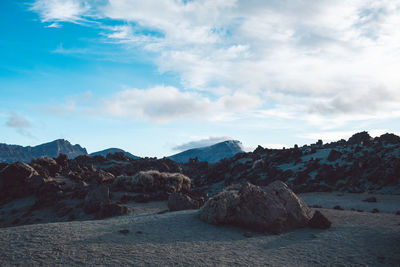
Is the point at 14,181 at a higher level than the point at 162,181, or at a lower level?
higher

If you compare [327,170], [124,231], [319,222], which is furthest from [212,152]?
[124,231]

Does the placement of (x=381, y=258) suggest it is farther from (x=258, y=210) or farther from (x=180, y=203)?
(x=180, y=203)

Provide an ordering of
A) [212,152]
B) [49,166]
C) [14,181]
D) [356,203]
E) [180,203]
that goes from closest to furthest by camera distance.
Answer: [180,203], [356,203], [14,181], [49,166], [212,152]

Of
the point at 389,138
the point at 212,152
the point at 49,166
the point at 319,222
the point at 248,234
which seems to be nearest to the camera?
the point at 248,234

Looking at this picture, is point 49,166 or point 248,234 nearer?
point 248,234

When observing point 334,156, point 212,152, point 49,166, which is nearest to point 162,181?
point 49,166

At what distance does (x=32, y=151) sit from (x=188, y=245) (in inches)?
6563

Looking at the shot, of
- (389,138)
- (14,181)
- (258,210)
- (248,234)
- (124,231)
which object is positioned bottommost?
(248,234)

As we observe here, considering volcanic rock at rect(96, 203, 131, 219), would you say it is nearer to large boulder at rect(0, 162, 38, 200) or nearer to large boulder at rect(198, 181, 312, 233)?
large boulder at rect(198, 181, 312, 233)

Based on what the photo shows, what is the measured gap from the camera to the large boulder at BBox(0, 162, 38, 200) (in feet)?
67.2

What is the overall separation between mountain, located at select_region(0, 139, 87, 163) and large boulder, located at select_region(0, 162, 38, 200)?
425 ft

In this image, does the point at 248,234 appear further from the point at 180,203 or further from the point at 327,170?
the point at 327,170

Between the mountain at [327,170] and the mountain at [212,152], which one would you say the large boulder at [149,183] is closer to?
the mountain at [327,170]

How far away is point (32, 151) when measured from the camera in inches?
5979
